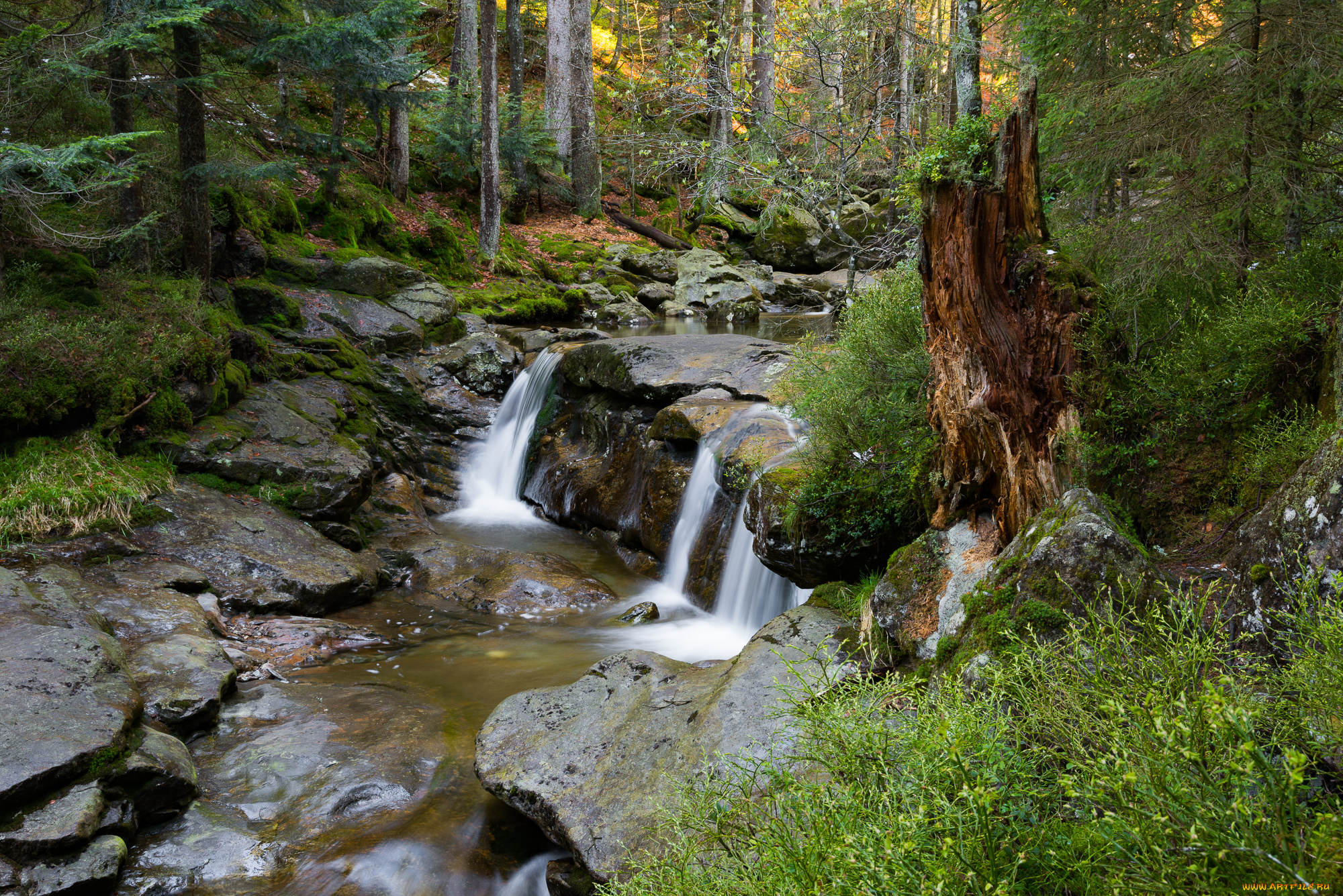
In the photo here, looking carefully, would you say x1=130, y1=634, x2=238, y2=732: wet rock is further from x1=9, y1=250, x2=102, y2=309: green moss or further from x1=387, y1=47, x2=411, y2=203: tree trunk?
x1=387, y1=47, x2=411, y2=203: tree trunk

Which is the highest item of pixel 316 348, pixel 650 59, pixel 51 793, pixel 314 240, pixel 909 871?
pixel 650 59

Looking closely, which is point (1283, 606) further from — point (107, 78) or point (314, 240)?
point (314, 240)

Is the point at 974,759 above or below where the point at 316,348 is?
below

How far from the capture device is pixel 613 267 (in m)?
23.2

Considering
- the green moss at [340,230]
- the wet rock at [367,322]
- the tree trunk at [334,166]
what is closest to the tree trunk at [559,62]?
the tree trunk at [334,166]

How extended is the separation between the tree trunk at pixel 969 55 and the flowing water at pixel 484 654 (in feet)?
16.4

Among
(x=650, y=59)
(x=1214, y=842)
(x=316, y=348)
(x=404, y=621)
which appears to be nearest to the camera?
(x=1214, y=842)

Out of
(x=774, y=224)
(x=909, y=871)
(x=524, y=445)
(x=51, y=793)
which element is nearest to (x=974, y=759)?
(x=909, y=871)

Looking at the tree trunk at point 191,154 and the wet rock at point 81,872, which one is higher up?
the tree trunk at point 191,154

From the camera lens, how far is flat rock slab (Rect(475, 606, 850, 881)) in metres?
4.64

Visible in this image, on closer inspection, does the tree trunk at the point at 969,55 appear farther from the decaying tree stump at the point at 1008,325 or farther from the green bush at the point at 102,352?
the green bush at the point at 102,352

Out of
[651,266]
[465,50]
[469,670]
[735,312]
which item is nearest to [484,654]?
[469,670]

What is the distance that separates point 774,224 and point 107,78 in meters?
21.8

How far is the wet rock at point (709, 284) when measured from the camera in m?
22.4
